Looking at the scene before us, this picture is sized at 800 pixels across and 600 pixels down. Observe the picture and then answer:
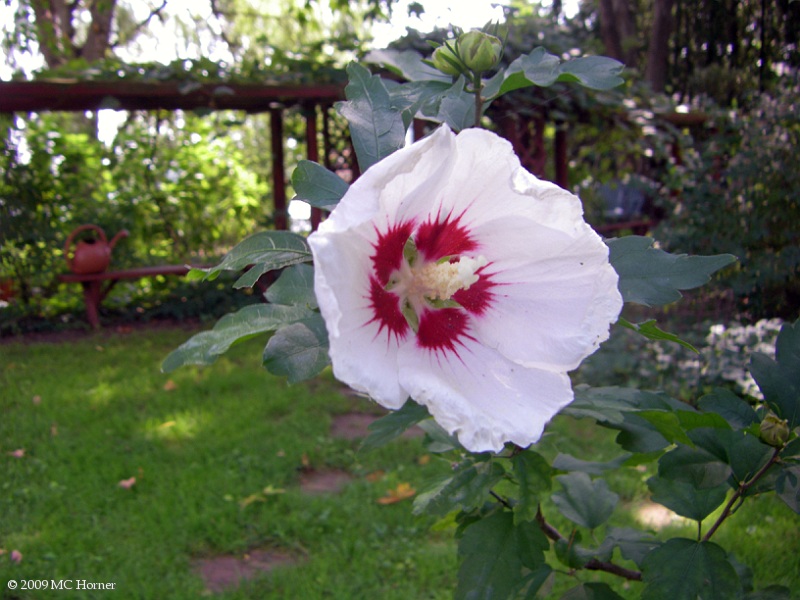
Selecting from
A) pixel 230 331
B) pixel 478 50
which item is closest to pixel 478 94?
pixel 478 50

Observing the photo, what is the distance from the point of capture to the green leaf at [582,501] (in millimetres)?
1474

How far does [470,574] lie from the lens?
1.15 metres

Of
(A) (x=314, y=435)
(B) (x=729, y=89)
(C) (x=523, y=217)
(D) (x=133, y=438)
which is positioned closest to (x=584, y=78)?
(C) (x=523, y=217)

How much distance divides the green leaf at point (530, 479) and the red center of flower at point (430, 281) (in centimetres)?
29

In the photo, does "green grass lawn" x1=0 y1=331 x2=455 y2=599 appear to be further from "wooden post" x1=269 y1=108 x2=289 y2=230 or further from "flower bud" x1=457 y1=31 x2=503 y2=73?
"wooden post" x1=269 y1=108 x2=289 y2=230

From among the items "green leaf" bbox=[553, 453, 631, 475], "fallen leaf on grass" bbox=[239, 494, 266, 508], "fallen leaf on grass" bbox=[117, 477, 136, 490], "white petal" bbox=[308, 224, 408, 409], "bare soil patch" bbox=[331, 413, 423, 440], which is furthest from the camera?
"bare soil patch" bbox=[331, 413, 423, 440]

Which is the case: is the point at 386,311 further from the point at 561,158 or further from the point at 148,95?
the point at 561,158

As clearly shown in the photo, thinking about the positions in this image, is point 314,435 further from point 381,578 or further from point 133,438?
point 381,578

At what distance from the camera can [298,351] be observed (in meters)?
0.80

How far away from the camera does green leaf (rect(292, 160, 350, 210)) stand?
867mm

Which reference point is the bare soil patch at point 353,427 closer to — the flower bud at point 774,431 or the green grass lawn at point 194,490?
the green grass lawn at point 194,490

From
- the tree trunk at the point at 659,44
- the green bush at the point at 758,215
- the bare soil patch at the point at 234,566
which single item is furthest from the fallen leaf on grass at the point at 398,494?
the tree trunk at the point at 659,44

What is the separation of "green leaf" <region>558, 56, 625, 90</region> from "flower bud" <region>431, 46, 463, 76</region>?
15 centimetres

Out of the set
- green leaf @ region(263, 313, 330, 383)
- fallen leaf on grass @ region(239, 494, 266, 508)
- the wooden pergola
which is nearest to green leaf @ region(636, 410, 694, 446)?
green leaf @ region(263, 313, 330, 383)
